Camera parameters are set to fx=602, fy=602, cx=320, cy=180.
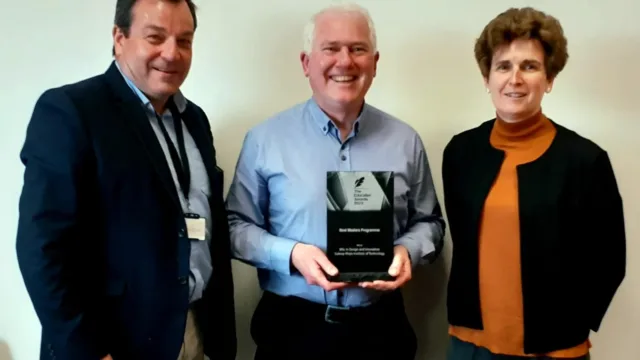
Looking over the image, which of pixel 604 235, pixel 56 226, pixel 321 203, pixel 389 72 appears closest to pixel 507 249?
pixel 604 235

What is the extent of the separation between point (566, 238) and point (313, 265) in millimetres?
640

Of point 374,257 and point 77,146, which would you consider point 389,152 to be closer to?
point 374,257

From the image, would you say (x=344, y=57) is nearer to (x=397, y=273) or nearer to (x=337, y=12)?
(x=337, y=12)

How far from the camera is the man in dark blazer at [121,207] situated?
123 centimetres

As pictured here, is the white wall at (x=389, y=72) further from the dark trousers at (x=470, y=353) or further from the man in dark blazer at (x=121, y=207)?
the man in dark blazer at (x=121, y=207)

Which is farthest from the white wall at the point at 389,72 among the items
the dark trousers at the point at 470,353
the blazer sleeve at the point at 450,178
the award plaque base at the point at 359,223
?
the award plaque base at the point at 359,223

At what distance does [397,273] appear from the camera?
152cm

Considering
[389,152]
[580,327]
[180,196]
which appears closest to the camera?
[180,196]

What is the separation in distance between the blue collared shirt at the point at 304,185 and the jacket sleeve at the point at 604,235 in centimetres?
43

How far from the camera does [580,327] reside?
5.08 ft

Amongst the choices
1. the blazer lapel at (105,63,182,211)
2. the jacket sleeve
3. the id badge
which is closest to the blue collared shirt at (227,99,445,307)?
the id badge

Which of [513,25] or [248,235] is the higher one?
[513,25]

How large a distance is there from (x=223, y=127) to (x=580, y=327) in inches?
49.3

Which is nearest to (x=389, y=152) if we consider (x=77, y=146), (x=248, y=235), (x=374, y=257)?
(x=374, y=257)
